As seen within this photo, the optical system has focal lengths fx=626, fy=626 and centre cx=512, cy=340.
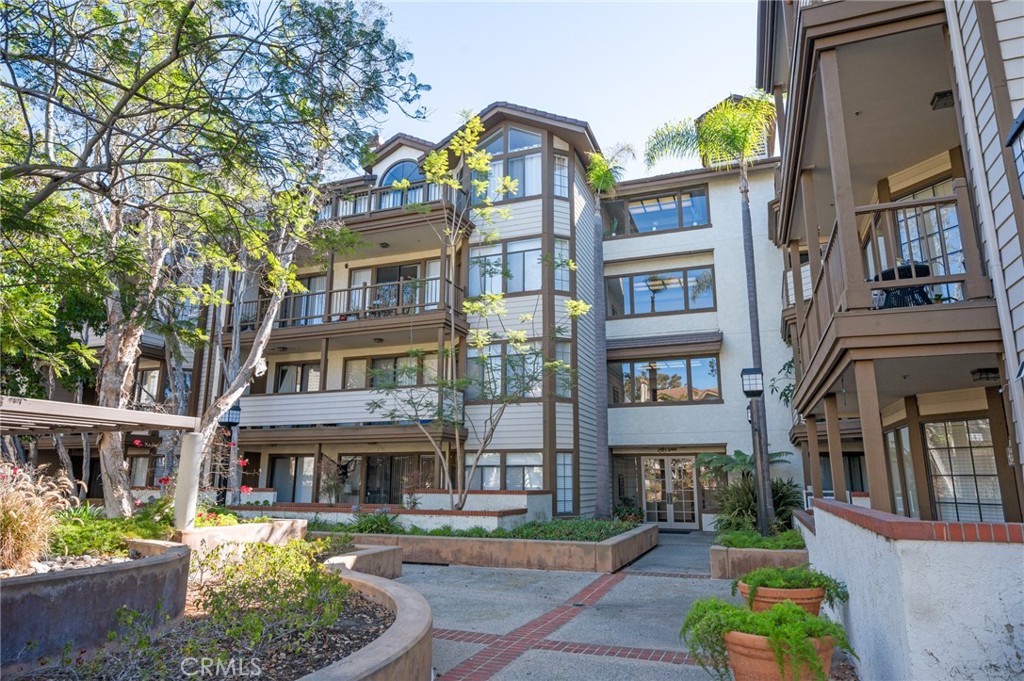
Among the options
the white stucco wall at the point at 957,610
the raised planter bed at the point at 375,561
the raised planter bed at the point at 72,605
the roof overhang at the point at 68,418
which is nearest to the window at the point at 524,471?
the raised planter bed at the point at 375,561

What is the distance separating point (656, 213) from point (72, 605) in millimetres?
19967

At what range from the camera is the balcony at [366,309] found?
18.0 m

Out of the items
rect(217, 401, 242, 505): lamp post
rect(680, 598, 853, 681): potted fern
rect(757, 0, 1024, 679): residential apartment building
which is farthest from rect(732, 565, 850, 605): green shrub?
rect(217, 401, 242, 505): lamp post

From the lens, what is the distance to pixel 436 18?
790 cm

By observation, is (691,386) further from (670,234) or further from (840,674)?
(840,674)

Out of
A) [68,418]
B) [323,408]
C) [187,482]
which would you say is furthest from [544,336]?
[68,418]

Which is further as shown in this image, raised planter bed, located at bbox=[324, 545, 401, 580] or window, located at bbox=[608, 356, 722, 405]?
window, located at bbox=[608, 356, 722, 405]

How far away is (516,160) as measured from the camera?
1994 centimetres

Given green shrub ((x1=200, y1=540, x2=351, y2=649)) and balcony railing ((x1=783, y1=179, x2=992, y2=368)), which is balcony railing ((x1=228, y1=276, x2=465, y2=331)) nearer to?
green shrub ((x1=200, y1=540, x2=351, y2=649))

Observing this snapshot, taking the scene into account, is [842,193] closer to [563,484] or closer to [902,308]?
[902,308]

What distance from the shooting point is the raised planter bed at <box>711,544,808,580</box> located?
10.0m

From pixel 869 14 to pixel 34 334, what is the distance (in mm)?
12950

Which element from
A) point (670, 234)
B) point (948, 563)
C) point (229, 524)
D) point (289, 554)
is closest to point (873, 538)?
point (948, 563)

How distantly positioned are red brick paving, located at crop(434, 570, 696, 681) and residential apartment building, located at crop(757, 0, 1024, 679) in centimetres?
203
